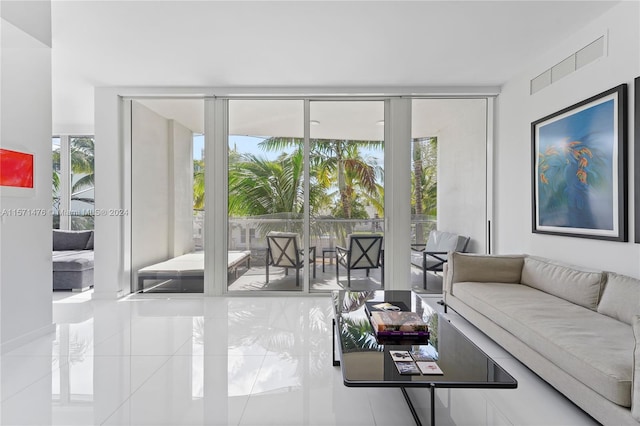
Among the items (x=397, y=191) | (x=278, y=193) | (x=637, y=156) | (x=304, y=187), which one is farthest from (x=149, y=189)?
(x=637, y=156)

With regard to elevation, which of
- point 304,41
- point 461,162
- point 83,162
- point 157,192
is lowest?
point 157,192

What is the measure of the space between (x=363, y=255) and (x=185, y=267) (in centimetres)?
248

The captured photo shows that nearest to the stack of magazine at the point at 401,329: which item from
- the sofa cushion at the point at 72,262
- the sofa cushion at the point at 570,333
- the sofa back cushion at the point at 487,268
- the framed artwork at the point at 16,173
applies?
the sofa cushion at the point at 570,333

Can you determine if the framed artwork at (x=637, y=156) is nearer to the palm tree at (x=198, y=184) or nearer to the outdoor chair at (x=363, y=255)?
the outdoor chair at (x=363, y=255)

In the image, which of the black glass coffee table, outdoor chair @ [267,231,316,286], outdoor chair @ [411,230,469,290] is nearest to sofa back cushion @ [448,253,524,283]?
outdoor chair @ [411,230,469,290]

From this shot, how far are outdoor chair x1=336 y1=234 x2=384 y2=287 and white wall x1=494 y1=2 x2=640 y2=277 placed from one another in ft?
5.21

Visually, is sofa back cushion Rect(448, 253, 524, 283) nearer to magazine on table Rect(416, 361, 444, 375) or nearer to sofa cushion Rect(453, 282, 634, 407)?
sofa cushion Rect(453, 282, 634, 407)

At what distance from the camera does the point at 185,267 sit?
472 cm

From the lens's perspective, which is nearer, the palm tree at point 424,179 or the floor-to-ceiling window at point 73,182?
the palm tree at point 424,179

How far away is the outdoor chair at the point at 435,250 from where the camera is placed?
4.53 m

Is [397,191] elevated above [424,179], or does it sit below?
below

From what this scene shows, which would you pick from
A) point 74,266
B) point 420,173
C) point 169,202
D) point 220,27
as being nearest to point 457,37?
point 420,173

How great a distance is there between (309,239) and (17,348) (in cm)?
311

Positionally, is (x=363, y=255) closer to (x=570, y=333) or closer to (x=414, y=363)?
(x=570, y=333)
